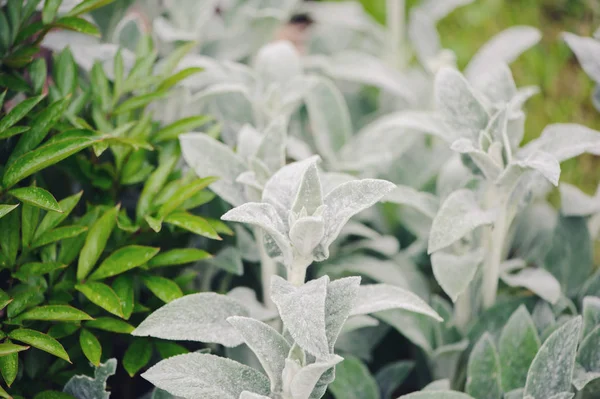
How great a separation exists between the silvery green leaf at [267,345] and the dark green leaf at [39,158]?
316 millimetres

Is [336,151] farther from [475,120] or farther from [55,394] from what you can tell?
[55,394]

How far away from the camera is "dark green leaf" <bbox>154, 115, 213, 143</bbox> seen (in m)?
1.08

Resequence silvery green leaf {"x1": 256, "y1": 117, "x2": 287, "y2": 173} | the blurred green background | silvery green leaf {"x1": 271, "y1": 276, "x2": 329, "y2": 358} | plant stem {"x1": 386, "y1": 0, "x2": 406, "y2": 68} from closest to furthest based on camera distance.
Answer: silvery green leaf {"x1": 271, "y1": 276, "x2": 329, "y2": 358} → silvery green leaf {"x1": 256, "y1": 117, "x2": 287, "y2": 173} → plant stem {"x1": 386, "y1": 0, "x2": 406, "y2": 68} → the blurred green background

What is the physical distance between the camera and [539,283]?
1.10m

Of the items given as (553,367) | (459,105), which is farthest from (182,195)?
(553,367)

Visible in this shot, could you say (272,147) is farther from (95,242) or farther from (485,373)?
(485,373)

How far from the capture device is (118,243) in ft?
3.18

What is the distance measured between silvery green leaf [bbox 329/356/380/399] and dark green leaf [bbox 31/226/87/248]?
48cm

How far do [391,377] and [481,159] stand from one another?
0.46m

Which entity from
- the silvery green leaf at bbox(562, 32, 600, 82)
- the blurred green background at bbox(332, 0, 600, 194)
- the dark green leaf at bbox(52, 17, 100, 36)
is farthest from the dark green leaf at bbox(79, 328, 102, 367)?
the blurred green background at bbox(332, 0, 600, 194)

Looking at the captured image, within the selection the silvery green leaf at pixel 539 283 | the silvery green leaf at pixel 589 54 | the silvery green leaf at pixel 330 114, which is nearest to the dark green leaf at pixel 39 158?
the silvery green leaf at pixel 330 114

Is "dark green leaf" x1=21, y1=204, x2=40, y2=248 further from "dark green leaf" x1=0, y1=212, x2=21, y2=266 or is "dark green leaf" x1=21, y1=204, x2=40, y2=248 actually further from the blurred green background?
the blurred green background

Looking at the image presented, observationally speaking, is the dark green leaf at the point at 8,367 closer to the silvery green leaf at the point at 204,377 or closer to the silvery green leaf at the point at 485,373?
the silvery green leaf at the point at 204,377

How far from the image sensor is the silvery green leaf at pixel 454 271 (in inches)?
39.2
